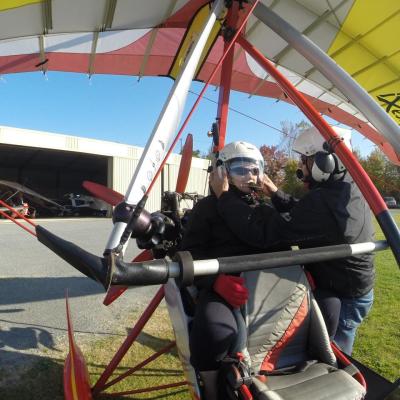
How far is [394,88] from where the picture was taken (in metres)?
4.14

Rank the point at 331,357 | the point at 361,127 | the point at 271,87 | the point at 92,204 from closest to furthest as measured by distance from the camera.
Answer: the point at 331,357
the point at 271,87
the point at 361,127
the point at 92,204

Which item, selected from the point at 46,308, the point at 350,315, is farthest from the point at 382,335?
the point at 46,308

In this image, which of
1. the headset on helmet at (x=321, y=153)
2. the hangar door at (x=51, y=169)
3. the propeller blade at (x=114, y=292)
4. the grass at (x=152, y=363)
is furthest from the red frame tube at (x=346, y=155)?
the hangar door at (x=51, y=169)

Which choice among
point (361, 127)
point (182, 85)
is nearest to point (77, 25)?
point (182, 85)

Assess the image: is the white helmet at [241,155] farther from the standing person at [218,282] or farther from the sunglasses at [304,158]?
the sunglasses at [304,158]

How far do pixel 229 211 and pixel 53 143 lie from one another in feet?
78.0

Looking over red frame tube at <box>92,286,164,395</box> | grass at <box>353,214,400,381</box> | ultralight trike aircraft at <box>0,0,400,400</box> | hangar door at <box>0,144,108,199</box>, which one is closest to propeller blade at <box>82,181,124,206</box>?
ultralight trike aircraft at <box>0,0,400,400</box>

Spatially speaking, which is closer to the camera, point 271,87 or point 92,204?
point 271,87

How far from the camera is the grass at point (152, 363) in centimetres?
295

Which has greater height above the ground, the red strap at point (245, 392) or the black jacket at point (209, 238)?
the black jacket at point (209, 238)

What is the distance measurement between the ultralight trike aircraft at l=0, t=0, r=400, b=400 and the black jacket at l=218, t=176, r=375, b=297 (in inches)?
8.9

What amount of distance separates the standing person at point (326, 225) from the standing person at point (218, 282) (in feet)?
0.42

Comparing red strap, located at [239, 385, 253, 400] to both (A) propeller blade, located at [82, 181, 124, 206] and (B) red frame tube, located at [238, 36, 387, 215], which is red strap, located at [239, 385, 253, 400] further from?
(A) propeller blade, located at [82, 181, 124, 206]

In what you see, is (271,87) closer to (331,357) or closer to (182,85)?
(182,85)
